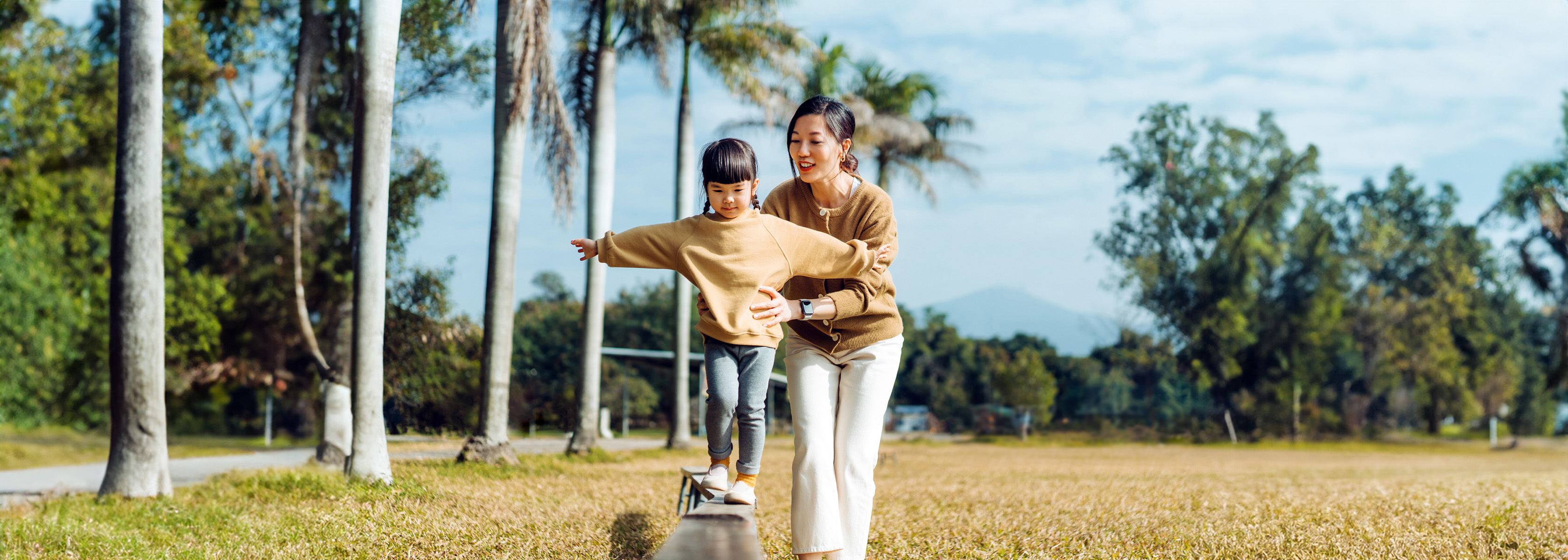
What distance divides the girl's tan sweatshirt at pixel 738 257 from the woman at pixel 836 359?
8 centimetres

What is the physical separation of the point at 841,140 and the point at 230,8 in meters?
17.2

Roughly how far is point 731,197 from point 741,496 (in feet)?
3.41

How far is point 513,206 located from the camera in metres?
10.3

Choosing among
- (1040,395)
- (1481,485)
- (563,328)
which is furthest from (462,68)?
(1040,395)

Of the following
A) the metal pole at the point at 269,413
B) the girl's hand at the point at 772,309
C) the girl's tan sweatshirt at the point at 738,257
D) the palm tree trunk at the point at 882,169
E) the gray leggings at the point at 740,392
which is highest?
the palm tree trunk at the point at 882,169

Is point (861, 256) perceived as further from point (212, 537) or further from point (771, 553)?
point (212, 537)

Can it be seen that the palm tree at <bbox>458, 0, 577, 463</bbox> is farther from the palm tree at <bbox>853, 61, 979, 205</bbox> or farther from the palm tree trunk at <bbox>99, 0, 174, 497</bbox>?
the palm tree at <bbox>853, 61, 979, 205</bbox>

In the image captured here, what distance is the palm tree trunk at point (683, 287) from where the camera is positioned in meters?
18.5

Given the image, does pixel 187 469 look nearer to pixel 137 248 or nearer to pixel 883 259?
pixel 137 248

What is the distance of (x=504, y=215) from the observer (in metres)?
10.3

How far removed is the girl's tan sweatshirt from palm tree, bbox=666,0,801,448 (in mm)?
13383

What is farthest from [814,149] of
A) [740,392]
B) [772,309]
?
[740,392]

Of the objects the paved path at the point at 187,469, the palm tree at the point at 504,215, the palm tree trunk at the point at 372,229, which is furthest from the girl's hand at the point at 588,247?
the palm tree at the point at 504,215

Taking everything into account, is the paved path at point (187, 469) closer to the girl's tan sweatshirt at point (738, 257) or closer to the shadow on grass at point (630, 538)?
the shadow on grass at point (630, 538)
